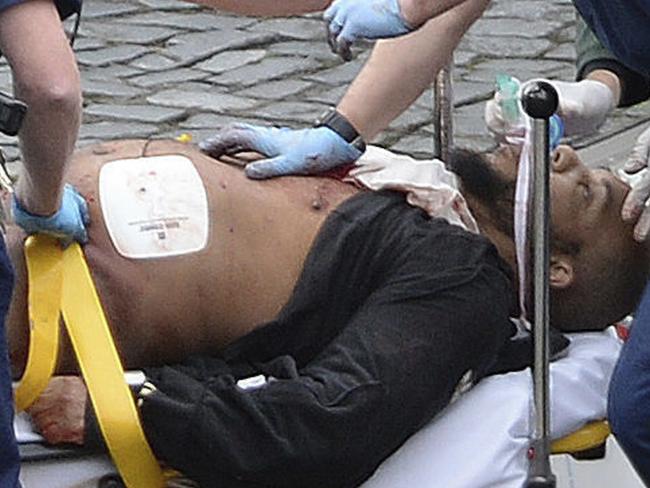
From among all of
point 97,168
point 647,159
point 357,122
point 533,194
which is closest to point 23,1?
point 97,168

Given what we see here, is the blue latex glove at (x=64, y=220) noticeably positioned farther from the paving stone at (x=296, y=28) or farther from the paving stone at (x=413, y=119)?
the paving stone at (x=296, y=28)

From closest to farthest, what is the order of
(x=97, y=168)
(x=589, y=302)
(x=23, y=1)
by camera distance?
(x=23, y=1) → (x=97, y=168) → (x=589, y=302)

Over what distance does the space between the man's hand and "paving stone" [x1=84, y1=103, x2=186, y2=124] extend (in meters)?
2.88

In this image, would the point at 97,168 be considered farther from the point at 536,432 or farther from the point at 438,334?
the point at 536,432

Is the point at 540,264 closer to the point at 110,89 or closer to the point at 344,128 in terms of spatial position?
the point at 344,128

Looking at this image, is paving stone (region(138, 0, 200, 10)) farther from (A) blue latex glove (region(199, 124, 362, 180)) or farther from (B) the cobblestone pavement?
(A) blue latex glove (region(199, 124, 362, 180))

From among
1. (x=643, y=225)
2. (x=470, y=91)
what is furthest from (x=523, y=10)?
(x=643, y=225)

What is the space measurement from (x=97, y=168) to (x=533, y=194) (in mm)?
789

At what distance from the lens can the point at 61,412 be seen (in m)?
2.75

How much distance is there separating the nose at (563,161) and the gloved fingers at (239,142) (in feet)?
1.81

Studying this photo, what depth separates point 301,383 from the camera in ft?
9.11

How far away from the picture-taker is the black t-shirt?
2.71 meters

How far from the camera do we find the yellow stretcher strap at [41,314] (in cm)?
274

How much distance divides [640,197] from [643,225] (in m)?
0.06
